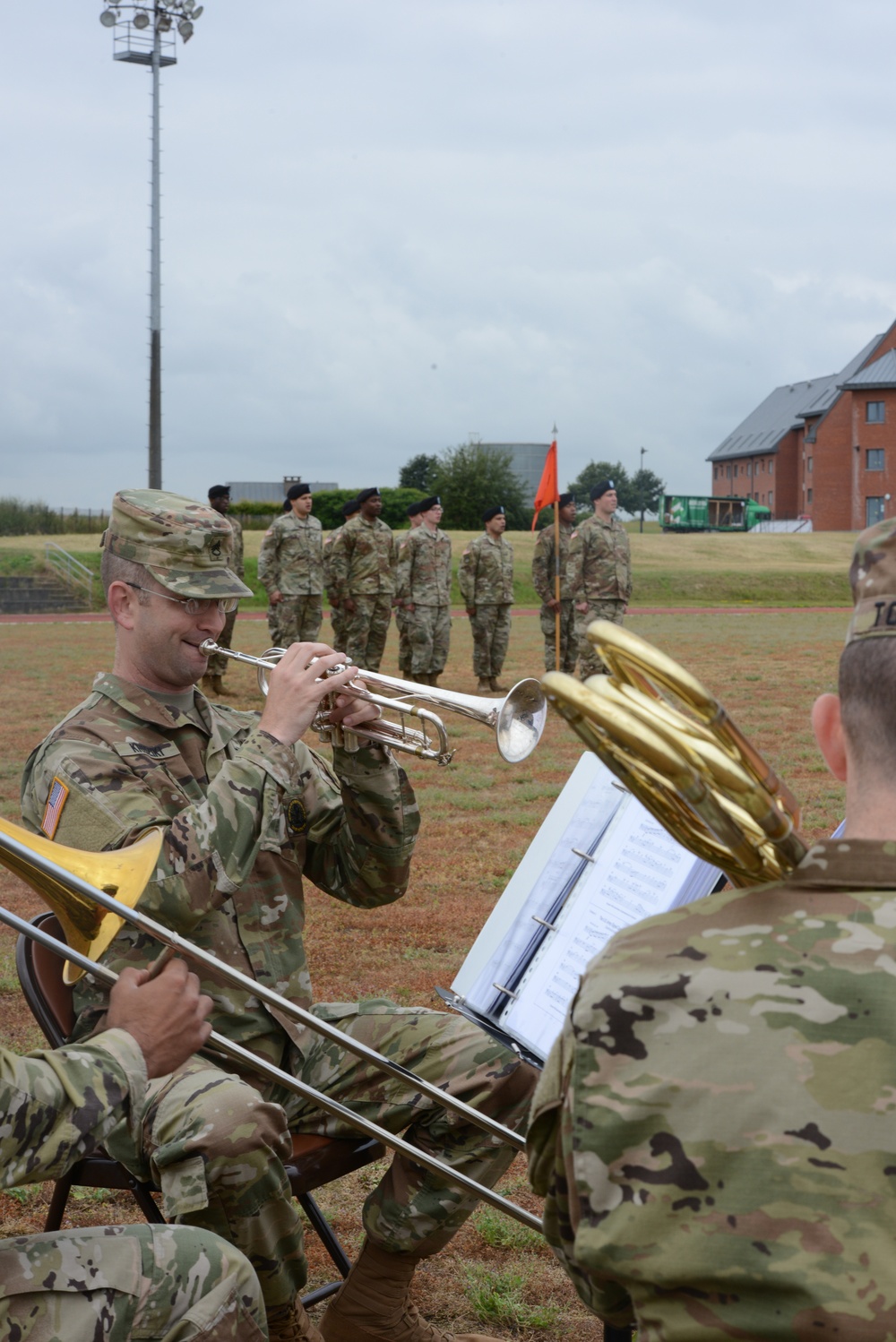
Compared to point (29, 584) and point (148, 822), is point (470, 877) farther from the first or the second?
point (29, 584)

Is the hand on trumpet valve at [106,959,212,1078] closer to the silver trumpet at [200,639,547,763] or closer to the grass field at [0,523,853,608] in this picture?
the silver trumpet at [200,639,547,763]

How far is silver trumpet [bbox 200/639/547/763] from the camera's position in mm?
3309

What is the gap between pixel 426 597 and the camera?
15195 mm

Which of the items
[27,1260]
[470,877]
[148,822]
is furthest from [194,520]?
[470,877]

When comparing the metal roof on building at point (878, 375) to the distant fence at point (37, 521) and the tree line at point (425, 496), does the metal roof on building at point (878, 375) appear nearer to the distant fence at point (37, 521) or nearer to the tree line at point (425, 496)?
the tree line at point (425, 496)

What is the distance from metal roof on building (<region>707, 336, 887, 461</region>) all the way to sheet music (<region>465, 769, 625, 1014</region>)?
71273 mm

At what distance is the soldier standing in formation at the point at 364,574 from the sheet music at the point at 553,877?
12.7 meters

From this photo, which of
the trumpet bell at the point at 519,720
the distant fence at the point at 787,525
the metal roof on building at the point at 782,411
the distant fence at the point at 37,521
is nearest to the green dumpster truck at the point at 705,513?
the distant fence at the point at 787,525

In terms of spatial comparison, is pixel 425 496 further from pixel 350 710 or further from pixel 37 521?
pixel 350 710

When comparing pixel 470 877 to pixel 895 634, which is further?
pixel 470 877

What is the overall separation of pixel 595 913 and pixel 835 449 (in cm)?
7195

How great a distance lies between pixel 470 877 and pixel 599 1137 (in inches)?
234

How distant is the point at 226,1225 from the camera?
8.56 ft

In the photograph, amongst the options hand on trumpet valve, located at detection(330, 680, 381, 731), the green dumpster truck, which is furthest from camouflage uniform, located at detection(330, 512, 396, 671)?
the green dumpster truck
